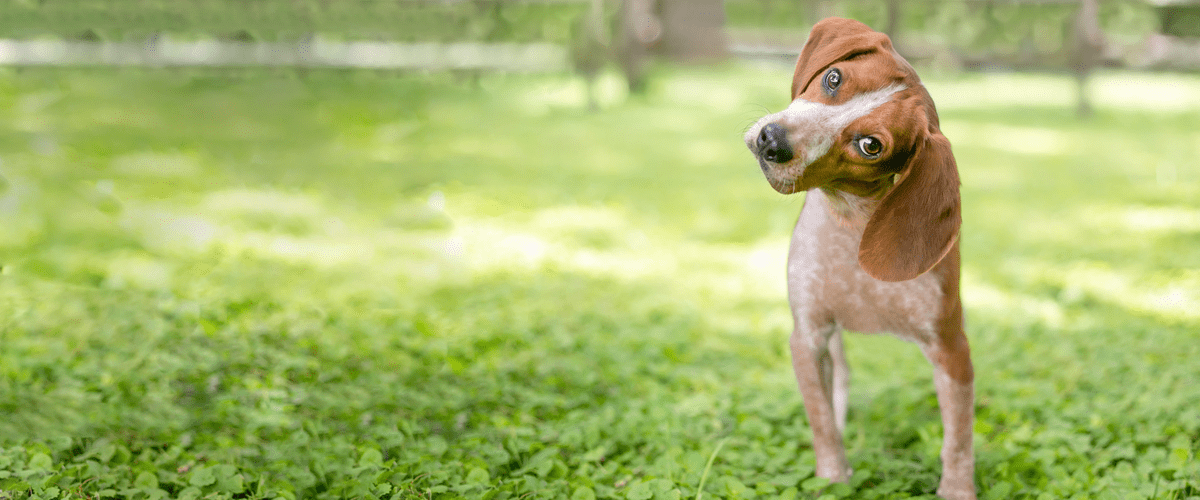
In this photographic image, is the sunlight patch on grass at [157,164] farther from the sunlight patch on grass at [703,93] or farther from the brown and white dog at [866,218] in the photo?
the sunlight patch on grass at [703,93]

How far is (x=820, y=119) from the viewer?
2.24m

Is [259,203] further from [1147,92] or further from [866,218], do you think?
[1147,92]

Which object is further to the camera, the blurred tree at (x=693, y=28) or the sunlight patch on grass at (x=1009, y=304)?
the blurred tree at (x=693, y=28)

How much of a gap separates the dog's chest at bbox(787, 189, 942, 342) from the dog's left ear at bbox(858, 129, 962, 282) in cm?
21

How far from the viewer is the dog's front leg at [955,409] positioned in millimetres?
2521

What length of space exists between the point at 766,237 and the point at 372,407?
382 cm

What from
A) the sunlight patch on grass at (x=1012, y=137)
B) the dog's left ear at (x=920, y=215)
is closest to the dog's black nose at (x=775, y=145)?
the dog's left ear at (x=920, y=215)

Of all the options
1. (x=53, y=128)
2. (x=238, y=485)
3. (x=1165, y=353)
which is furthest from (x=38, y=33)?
(x=1165, y=353)

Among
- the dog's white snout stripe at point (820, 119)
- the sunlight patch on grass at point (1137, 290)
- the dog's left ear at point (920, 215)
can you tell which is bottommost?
the sunlight patch on grass at point (1137, 290)

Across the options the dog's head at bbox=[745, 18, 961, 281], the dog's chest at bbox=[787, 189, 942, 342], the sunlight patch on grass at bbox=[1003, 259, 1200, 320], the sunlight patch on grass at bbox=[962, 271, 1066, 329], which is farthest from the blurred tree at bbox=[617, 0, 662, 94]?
the dog's head at bbox=[745, 18, 961, 281]

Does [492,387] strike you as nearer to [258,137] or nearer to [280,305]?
[280,305]

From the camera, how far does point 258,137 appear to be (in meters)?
7.33

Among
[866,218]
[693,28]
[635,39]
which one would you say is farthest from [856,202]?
[693,28]

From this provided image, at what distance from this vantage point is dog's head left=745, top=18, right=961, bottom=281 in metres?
2.21
